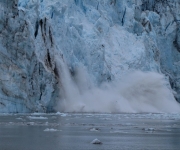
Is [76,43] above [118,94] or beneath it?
above

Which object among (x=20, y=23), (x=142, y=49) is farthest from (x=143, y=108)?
(x=20, y=23)

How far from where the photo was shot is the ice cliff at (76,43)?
22.9 m

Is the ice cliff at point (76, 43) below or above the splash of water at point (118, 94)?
above

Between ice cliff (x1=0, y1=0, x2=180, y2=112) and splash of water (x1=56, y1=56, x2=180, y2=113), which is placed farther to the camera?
splash of water (x1=56, y1=56, x2=180, y2=113)

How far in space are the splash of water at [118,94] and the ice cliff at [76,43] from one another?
52 centimetres

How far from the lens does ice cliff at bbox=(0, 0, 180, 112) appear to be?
22891mm

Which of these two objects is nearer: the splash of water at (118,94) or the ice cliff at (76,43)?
the ice cliff at (76,43)

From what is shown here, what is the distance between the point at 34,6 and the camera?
26.8 metres

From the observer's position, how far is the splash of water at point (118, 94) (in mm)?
28031

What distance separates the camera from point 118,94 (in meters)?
32.7

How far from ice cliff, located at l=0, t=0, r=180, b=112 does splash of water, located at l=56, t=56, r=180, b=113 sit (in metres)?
0.52

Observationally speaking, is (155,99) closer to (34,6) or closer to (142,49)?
Result: (142,49)

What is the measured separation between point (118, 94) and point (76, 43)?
542 cm

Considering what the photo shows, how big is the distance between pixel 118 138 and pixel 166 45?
1207 inches
